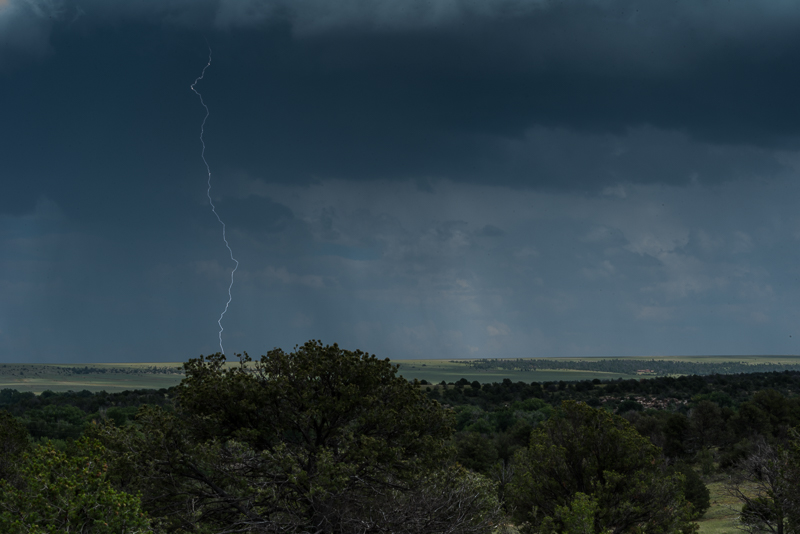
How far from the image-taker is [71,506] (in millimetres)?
10930

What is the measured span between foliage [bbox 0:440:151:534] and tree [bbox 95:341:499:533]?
5.55 m

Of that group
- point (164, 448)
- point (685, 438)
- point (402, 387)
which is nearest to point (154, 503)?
point (164, 448)

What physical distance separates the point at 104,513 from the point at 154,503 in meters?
6.98

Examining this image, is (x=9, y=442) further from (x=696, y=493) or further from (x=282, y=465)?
(x=696, y=493)

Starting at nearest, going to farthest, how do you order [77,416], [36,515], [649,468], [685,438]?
1. [36,515]
2. [649,468]
3. [685,438]
4. [77,416]

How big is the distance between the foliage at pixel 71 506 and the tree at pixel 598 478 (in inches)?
834

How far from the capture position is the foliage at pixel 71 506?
11.0 m

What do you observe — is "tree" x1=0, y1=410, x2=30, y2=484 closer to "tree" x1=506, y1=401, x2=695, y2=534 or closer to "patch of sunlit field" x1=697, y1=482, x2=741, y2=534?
"tree" x1=506, y1=401, x2=695, y2=534

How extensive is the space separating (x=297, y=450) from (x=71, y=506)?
834 centimetres

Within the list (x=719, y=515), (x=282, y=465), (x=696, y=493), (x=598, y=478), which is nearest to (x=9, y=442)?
(x=282, y=465)

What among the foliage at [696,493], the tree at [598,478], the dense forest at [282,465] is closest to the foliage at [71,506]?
the dense forest at [282,465]

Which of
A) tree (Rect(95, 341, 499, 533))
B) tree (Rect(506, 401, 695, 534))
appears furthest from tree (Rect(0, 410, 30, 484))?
tree (Rect(506, 401, 695, 534))

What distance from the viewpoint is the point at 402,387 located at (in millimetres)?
20484

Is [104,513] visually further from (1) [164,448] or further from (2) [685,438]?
(2) [685,438]
